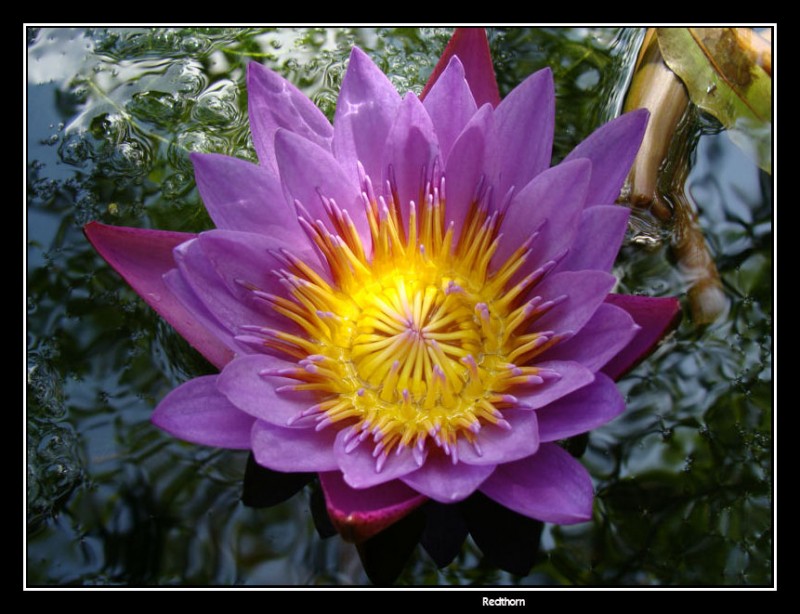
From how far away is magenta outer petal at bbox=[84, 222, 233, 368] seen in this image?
1650 mm

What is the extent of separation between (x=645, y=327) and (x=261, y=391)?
841mm

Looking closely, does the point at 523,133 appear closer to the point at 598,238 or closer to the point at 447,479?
the point at 598,238

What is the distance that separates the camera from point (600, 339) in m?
1.46

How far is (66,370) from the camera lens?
1.80m

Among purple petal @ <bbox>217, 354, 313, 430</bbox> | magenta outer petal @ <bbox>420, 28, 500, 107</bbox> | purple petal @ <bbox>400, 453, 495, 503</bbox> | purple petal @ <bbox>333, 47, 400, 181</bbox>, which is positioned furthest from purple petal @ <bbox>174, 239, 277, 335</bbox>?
magenta outer petal @ <bbox>420, 28, 500, 107</bbox>

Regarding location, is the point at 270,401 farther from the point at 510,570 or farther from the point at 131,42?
the point at 131,42

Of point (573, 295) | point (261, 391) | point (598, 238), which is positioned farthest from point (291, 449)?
point (598, 238)

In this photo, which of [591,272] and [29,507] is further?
[29,507]

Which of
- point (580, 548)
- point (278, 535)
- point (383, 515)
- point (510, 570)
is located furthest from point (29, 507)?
point (580, 548)

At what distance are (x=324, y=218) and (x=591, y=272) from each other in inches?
25.1

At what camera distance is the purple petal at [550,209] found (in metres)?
1.51

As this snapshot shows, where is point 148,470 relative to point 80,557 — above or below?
above

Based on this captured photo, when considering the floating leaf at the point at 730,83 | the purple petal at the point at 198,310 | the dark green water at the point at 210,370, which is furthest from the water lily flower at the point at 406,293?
the floating leaf at the point at 730,83

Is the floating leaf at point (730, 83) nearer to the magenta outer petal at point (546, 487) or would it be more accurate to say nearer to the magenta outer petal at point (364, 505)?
the magenta outer petal at point (546, 487)
